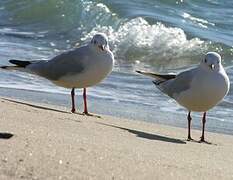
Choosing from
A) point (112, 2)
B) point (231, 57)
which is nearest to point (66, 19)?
point (112, 2)

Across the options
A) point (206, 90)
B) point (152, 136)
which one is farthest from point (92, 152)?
point (206, 90)

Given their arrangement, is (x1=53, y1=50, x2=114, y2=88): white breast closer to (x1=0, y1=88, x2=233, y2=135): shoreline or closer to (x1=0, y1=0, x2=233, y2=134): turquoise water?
(x1=0, y1=88, x2=233, y2=135): shoreline

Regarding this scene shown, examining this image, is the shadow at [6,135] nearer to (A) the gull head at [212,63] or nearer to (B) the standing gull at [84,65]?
(A) the gull head at [212,63]

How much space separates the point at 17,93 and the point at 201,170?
437cm

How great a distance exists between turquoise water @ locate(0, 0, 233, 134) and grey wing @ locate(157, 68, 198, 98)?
61cm

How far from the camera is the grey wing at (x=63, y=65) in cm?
764

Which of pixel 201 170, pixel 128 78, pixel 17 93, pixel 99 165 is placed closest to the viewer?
pixel 99 165

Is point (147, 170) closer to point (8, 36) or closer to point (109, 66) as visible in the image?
point (109, 66)

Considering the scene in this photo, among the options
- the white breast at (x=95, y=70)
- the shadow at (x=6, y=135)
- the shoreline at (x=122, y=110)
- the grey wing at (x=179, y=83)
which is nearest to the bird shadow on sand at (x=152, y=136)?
the grey wing at (x=179, y=83)

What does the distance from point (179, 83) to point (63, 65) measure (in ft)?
4.08

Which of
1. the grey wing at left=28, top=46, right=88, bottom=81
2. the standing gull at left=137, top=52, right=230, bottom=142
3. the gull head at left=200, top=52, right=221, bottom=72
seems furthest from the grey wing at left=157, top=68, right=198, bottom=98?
the grey wing at left=28, top=46, right=88, bottom=81

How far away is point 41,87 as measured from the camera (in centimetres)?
961

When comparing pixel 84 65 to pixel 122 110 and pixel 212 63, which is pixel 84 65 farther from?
pixel 212 63

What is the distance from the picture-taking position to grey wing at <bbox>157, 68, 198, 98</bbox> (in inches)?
283
